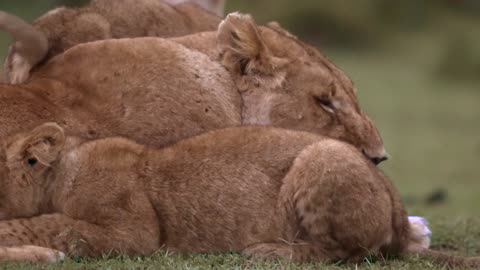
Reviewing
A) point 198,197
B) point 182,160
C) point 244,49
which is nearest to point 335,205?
point 198,197

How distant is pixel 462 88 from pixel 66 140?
1915 centimetres

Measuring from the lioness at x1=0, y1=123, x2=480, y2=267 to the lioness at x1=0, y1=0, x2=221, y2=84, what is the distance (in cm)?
79

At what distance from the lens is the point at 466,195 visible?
13188mm

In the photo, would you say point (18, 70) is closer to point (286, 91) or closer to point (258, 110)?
point (258, 110)

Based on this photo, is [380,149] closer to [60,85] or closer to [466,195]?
[60,85]

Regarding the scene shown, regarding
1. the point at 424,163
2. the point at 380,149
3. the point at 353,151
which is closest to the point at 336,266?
the point at 353,151

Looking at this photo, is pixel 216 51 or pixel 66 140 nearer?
pixel 66 140

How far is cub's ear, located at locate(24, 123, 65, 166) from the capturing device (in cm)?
524

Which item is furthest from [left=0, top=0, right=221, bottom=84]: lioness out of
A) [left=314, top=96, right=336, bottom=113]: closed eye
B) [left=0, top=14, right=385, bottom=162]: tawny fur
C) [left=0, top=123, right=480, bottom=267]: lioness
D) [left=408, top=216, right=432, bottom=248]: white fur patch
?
[left=408, top=216, right=432, bottom=248]: white fur patch

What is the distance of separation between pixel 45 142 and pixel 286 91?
147 centimetres

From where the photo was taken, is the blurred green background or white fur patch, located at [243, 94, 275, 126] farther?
the blurred green background

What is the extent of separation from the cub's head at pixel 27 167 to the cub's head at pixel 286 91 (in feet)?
4.06

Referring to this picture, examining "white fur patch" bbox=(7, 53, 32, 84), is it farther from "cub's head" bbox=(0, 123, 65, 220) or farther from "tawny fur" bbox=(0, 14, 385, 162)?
"cub's head" bbox=(0, 123, 65, 220)

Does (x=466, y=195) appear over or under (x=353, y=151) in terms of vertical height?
under
